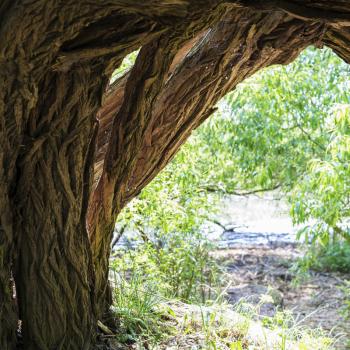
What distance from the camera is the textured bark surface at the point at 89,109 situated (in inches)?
97.0

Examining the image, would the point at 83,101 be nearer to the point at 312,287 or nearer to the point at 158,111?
the point at 158,111

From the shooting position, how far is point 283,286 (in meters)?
10.2

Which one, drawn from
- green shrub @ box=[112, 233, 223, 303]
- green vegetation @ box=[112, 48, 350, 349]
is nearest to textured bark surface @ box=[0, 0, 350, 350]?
green vegetation @ box=[112, 48, 350, 349]

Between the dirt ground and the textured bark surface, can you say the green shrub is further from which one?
the textured bark surface

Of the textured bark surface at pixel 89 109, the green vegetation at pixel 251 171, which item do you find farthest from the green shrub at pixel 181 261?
the textured bark surface at pixel 89 109

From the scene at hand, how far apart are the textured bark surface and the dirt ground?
4881 millimetres

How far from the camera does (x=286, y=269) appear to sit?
1099 centimetres

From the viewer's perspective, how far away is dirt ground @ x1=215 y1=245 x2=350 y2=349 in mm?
8758

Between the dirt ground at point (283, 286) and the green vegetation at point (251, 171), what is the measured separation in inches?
26.7

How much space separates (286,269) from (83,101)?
859 cm

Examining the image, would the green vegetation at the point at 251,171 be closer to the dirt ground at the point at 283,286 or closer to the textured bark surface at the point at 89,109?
the dirt ground at the point at 283,286

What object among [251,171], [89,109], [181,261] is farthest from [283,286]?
[89,109]

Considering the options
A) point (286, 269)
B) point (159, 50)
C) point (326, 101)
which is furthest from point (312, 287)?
point (159, 50)

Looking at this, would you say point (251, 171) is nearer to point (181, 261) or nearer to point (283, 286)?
point (181, 261)
